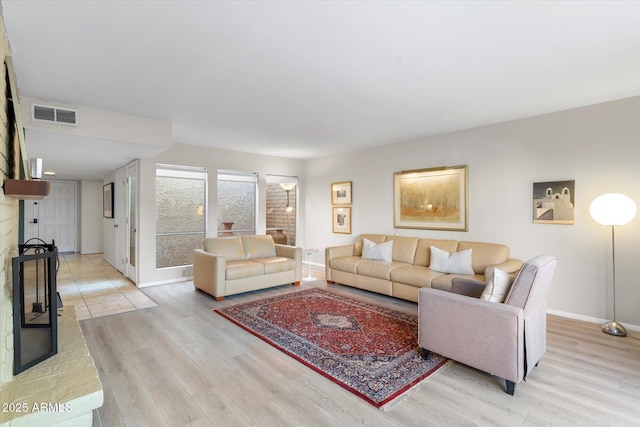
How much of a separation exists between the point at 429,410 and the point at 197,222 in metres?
5.00

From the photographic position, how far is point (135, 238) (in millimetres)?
5336

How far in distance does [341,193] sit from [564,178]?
12.3 ft

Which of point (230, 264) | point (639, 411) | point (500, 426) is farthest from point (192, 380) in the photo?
point (639, 411)

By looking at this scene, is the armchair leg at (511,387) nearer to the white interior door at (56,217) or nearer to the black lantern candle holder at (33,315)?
the black lantern candle holder at (33,315)

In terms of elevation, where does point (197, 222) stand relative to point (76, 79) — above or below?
below

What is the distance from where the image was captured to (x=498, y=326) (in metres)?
2.21

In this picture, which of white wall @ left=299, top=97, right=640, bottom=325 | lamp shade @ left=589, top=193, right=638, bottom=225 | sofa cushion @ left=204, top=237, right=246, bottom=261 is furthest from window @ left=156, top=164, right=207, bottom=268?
lamp shade @ left=589, top=193, right=638, bottom=225

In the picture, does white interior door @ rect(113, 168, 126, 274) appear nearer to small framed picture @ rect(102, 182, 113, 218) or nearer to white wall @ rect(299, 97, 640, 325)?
small framed picture @ rect(102, 182, 113, 218)

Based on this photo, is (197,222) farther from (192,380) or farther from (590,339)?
(590,339)

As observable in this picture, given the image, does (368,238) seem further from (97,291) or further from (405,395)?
(97,291)

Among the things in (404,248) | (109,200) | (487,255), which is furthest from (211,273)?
(109,200)

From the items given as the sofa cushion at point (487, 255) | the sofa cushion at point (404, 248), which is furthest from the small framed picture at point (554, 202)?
the sofa cushion at point (404, 248)

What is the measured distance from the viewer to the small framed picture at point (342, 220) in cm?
639

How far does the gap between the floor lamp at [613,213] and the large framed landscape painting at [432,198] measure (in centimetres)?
156
